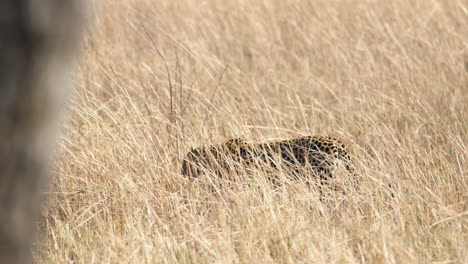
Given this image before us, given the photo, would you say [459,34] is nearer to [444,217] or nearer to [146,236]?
[444,217]

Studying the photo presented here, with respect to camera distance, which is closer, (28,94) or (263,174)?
(28,94)

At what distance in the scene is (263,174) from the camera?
11.3 ft

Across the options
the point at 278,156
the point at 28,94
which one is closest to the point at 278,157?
the point at 278,156

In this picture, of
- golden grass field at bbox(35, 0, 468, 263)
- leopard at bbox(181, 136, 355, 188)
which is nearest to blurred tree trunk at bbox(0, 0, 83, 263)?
golden grass field at bbox(35, 0, 468, 263)

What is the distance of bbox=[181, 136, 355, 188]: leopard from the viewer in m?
3.50

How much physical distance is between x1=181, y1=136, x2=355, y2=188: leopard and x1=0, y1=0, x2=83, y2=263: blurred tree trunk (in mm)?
1837

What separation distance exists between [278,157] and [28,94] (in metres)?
2.04

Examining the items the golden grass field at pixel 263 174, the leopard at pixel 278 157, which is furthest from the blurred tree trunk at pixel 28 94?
the leopard at pixel 278 157

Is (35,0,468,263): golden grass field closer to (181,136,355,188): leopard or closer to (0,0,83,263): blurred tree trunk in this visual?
(181,136,355,188): leopard

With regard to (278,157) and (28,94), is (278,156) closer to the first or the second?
(278,157)

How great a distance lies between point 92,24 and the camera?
5883 mm

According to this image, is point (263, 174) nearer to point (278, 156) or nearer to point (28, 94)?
point (278, 156)

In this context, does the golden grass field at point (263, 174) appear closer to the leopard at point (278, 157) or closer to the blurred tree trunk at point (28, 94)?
the leopard at point (278, 157)

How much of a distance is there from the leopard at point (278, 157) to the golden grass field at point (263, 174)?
8 cm
